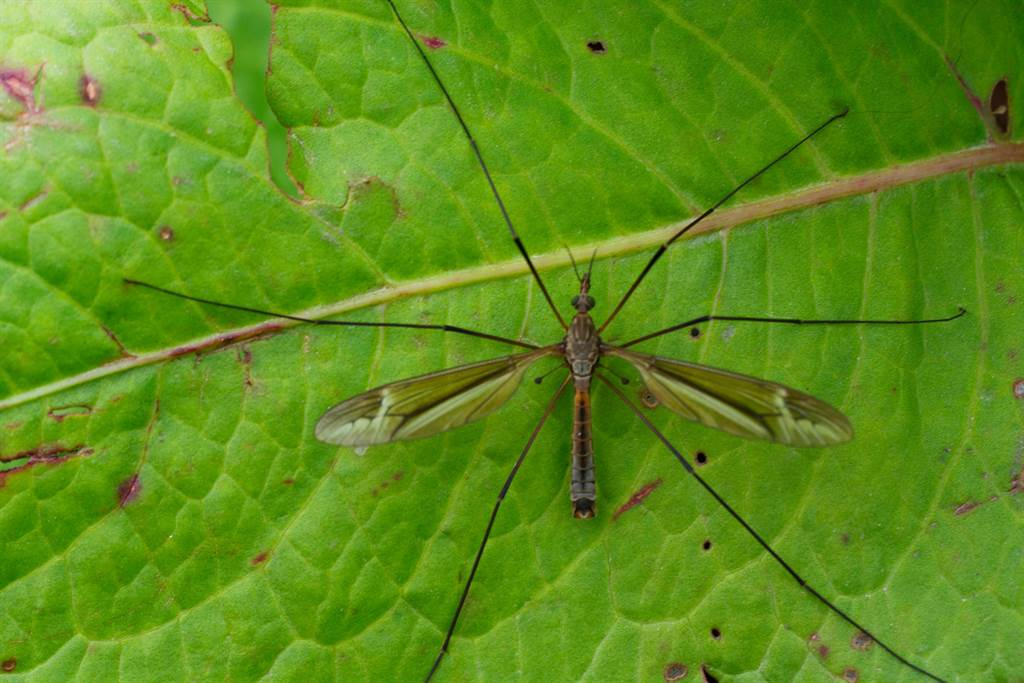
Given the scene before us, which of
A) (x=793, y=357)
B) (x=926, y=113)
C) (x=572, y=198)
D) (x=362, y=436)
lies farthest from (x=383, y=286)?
(x=926, y=113)

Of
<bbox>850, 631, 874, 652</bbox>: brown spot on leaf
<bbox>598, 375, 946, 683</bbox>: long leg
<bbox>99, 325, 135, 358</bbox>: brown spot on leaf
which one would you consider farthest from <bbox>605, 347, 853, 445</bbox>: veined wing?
<bbox>99, 325, 135, 358</bbox>: brown spot on leaf

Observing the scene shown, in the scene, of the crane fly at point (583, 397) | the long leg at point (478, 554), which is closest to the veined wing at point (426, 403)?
the crane fly at point (583, 397)

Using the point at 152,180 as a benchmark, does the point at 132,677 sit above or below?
below

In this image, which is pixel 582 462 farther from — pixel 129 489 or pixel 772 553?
pixel 129 489

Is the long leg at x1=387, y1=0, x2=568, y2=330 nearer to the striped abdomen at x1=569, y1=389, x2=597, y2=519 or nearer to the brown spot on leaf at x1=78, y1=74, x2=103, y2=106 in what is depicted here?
the striped abdomen at x1=569, y1=389, x2=597, y2=519

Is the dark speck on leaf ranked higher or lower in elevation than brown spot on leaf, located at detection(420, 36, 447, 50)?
lower

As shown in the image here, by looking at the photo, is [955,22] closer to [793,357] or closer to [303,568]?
[793,357]
